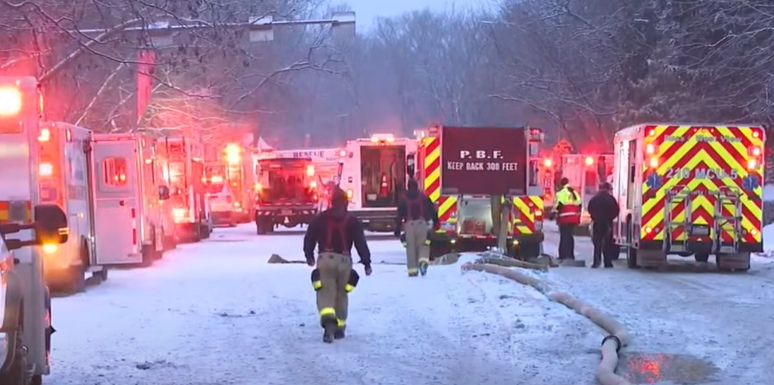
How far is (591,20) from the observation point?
40.7 meters

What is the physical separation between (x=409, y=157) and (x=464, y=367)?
19.0 m

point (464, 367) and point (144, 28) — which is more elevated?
point (144, 28)

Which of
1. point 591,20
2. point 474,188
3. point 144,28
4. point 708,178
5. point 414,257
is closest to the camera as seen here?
point 144,28

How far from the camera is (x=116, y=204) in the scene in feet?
61.7

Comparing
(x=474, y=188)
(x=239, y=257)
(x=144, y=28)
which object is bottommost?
(x=239, y=257)

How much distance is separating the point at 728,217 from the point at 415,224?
578 centimetres

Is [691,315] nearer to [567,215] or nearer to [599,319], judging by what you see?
[599,319]

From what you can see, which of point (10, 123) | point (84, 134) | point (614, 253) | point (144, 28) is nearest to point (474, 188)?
point (614, 253)

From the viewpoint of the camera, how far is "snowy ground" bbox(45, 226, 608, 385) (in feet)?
30.1

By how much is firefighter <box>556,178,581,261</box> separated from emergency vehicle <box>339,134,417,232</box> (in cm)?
986

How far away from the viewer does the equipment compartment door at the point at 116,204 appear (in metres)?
18.7

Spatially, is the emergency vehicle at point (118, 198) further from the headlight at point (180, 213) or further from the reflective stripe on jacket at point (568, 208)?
the headlight at point (180, 213)

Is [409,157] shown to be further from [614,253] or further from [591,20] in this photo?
[591,20]

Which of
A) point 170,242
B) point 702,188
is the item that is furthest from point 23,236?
point 170,242
